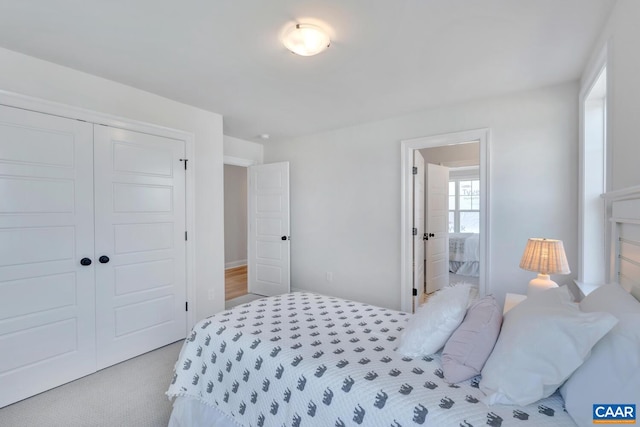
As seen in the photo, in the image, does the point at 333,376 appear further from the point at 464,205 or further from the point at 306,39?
the point at 464,205

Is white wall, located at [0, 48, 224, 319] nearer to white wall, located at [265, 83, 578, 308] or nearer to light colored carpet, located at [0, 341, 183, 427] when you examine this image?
light colored carpet, located at [0, 341, 183, 427]

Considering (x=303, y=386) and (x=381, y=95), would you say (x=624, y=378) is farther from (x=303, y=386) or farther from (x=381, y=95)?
(x=381, y=95)

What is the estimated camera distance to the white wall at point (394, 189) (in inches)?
106

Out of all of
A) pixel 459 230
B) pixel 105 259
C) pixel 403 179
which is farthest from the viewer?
pixel 459 230

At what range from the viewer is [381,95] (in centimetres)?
292

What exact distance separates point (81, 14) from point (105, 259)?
1787mm

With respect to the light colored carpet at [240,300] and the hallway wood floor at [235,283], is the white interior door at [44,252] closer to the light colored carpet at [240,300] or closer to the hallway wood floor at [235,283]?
the light colored carpet at [240,300]

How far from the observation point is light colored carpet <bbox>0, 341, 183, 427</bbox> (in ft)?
6.30

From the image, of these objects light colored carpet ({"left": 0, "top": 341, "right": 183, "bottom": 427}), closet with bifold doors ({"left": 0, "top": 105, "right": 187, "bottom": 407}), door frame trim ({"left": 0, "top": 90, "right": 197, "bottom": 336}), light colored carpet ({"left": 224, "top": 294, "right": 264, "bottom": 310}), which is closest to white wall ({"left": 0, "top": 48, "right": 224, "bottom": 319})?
door frame trim ({"left": 0, "top": 90, "right": 197, "bottom": 336})

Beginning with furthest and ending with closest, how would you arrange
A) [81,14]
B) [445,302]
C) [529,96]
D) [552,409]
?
[529,96] → [81,14] → [445,302] → [552,409]

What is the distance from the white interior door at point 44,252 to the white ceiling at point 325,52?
2.03 ft

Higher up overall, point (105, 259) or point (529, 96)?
point (529, 96)

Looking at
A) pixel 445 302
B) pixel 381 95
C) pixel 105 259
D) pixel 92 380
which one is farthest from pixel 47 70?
pixel 445 302

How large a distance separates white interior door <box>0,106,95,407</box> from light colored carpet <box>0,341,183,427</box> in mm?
142
